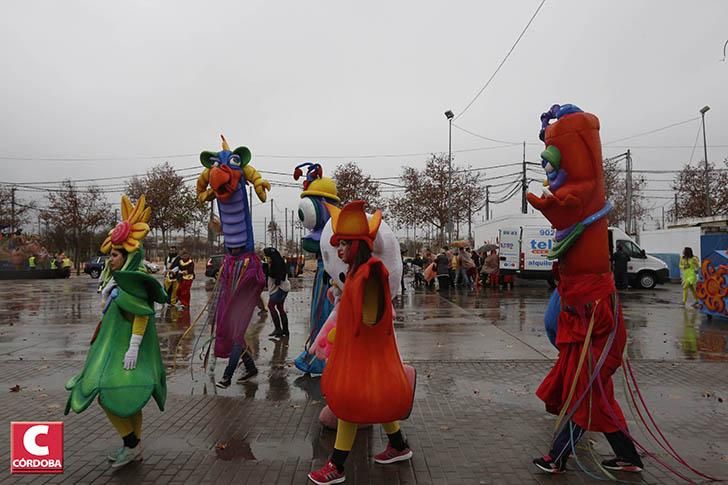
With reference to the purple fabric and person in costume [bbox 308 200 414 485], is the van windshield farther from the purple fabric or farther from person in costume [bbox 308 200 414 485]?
person in costume [bbox 308 200 414 485]

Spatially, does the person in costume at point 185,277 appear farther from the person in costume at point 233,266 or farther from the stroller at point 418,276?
the stroller at point 418,276

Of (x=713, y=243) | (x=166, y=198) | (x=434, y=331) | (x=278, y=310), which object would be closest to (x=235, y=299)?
(x=278, y=310)

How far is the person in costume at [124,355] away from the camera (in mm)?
4125

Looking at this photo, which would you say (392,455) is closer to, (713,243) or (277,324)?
(277,324)

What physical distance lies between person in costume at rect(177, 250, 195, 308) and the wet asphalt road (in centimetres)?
44

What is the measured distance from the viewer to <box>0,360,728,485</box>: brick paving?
4.20 meters

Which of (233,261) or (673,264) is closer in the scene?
(233,261)

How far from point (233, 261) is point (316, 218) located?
4.05ft

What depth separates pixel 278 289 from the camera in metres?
10.5

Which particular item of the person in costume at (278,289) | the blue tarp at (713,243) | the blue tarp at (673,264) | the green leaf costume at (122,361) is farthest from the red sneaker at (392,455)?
the blue tarp at (673,264)

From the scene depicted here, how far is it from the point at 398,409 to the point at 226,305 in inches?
132

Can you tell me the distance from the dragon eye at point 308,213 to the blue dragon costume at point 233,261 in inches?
33.8

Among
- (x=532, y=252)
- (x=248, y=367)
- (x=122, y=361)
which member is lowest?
(x=248, y=367)

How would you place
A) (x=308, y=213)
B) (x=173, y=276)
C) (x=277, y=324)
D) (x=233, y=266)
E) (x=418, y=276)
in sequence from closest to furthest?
(x=308, y=213) < (x=233, y=266) < (x=277, y=324) < (x=173, y=276) < (x=418, y=276)
